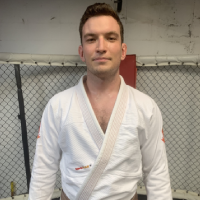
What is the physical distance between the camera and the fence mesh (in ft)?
5.09

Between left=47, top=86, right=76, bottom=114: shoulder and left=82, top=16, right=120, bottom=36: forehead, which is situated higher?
left=82, top=16, right=120, bottom=36: forehead

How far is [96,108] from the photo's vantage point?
919 millimetres

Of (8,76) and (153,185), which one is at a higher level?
(8,76)

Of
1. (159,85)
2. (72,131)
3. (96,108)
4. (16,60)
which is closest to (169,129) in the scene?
(159,85)

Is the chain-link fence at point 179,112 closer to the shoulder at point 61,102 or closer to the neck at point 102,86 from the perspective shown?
the neck at point 102,86

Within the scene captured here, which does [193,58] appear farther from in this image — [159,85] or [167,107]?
[167,107]

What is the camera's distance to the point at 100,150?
806 millimetres

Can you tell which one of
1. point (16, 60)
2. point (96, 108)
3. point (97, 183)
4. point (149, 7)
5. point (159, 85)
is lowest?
point (97, 183)

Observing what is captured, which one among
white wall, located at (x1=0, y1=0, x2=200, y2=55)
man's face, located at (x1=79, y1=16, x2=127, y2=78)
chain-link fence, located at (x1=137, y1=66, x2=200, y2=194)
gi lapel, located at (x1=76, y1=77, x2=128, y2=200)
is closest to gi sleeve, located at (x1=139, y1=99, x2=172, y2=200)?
gi lapel, located at (x1=76, y1=77, x2=128, y2=200)

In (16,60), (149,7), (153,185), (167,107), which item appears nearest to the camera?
(153,185)

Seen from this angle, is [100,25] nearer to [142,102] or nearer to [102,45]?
[102,45]

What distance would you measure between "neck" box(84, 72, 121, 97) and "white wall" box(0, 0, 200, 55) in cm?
69

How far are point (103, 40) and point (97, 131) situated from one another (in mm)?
475

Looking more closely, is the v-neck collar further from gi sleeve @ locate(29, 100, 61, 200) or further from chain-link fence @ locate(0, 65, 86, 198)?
chain-link fence @ locate(0, 65, 86, 198)
